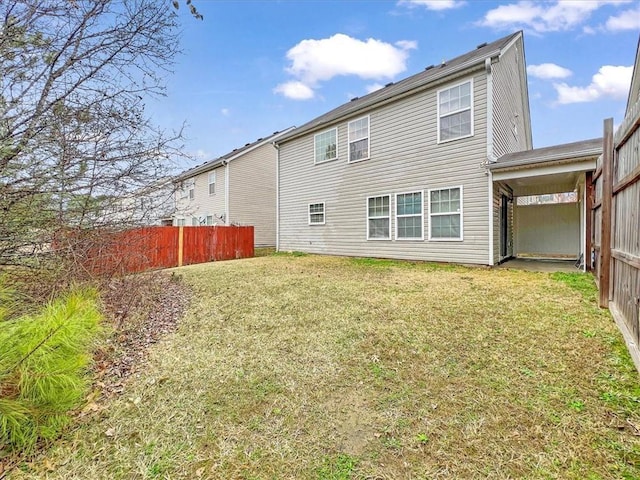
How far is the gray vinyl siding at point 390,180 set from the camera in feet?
26.6

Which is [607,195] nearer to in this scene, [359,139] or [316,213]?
[359,139]

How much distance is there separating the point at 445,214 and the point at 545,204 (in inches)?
223

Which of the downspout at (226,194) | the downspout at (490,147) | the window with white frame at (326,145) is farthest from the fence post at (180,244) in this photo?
the downspout at (490,147)

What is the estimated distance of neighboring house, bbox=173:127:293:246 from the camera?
1738 centimetres

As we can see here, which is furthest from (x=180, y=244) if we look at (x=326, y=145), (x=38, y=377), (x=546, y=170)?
(x=546, y=170)

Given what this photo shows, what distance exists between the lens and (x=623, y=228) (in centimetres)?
327

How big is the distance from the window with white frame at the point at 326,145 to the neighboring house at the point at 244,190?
5504 millimetres

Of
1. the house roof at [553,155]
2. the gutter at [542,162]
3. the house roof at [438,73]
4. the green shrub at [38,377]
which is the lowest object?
the green shrub at [38,377]

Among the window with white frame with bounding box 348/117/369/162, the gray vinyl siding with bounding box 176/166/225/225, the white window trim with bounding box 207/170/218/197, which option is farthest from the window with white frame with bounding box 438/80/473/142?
the white window trim with bounding box 207/170/218/197

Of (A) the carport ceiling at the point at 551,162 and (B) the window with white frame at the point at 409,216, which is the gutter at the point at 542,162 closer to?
(A) the carport ceiling at the point at 551,162

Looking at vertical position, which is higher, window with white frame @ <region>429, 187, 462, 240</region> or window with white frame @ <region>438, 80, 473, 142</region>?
window with white frame @ <region>438, 80, 473, 142</region>

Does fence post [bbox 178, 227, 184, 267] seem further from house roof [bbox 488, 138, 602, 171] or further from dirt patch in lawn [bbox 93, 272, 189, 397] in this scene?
house roof [bbox 488, 138, 602, 171]

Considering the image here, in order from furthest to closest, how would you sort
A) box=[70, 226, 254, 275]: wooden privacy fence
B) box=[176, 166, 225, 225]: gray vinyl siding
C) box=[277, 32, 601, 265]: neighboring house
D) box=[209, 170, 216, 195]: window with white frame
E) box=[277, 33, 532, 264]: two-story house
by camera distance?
box=[209, 170, 216, 195]: window with white frame < box=[176, 166, 225, 225]: gray vinyl siding < box=[277, 33, 532, 264]: two-story house < box=[277, 32, 601, 265]: neighboring house < box=[70, 226, 254, 275]: wooden privacy fence

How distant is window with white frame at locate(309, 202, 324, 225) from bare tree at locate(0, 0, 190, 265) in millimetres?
8426
